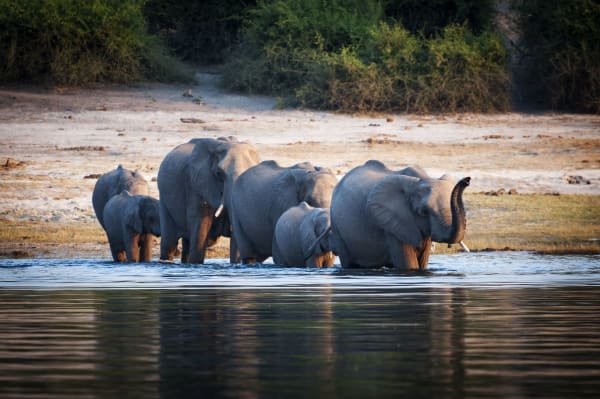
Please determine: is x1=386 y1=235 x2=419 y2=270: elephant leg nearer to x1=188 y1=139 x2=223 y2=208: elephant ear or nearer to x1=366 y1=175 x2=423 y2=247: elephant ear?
x1=366 y1=175 x2=423 y2=247: elephant ear

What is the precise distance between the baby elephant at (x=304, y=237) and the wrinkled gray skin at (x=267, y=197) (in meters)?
0.65

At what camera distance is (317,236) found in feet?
47.6

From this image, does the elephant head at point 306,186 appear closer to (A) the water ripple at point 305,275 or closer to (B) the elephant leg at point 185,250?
(A) the water ripple at point 305,275

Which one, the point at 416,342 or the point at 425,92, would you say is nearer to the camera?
the point at 416,342

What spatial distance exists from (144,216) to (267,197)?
2125mm

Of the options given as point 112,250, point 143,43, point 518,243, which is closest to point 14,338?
point 112,250

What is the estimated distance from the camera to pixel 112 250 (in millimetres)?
17625

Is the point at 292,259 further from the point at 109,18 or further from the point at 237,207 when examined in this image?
the point at 109,18

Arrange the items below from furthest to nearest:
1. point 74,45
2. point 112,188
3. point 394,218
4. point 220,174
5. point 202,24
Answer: point 202,24, point 74,45, point 112,188, point 220,174, point 394,218

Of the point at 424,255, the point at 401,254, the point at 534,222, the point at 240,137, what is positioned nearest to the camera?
the point at 401,254

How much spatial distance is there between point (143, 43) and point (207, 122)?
479 cm

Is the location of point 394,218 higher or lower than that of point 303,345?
lower

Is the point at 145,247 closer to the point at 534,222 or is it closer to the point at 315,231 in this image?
the point at 315,231

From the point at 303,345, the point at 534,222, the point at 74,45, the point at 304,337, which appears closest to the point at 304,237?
the point at 534,222
